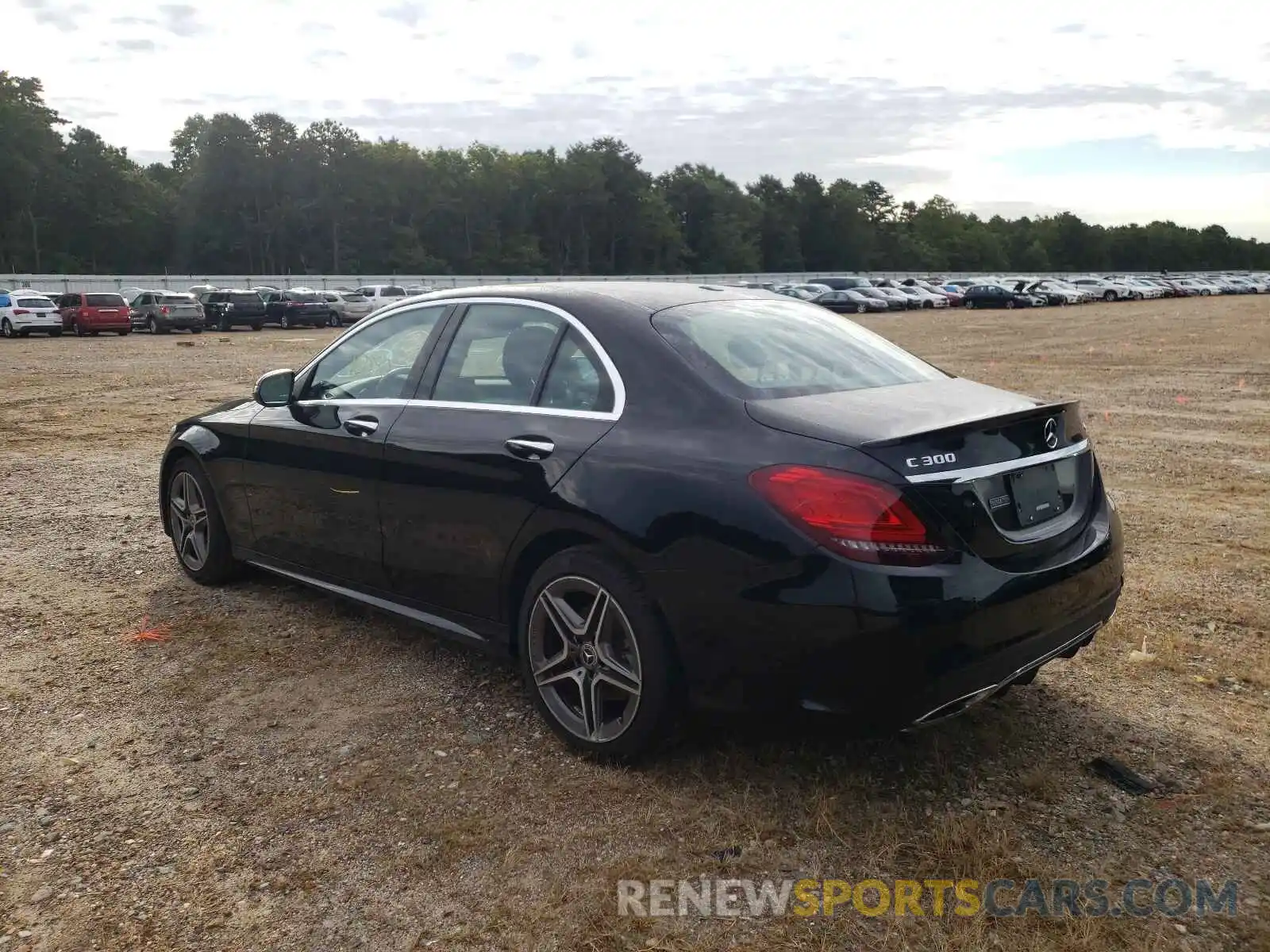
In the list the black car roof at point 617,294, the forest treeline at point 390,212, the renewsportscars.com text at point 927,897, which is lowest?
the renewsportscars.com text at point 927,897

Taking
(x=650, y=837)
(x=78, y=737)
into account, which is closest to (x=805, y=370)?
(x=650, y=837)

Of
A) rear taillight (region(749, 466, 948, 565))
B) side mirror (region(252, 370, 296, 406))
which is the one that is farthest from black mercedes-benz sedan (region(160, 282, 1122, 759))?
side mirror (region(252, 370, 296, 406))

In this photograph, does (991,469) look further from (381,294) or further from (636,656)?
(381,294)

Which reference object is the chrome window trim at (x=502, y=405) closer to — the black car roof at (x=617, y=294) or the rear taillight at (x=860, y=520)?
the black car roof at (x=617, y=294)

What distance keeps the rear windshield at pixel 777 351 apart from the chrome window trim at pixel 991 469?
25.1 inches

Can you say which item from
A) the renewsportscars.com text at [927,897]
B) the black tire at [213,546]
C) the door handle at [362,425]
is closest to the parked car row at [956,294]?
the black tire at [213,546]

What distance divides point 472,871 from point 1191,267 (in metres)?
207

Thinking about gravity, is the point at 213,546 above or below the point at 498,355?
below

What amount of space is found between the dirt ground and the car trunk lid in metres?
0.77

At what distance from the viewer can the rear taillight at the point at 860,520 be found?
3.12 meters

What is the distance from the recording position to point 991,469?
3.35 m

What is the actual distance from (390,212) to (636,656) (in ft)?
367

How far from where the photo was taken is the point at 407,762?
3838mm

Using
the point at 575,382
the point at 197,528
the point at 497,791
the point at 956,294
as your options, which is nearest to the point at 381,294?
the point at 956,294
